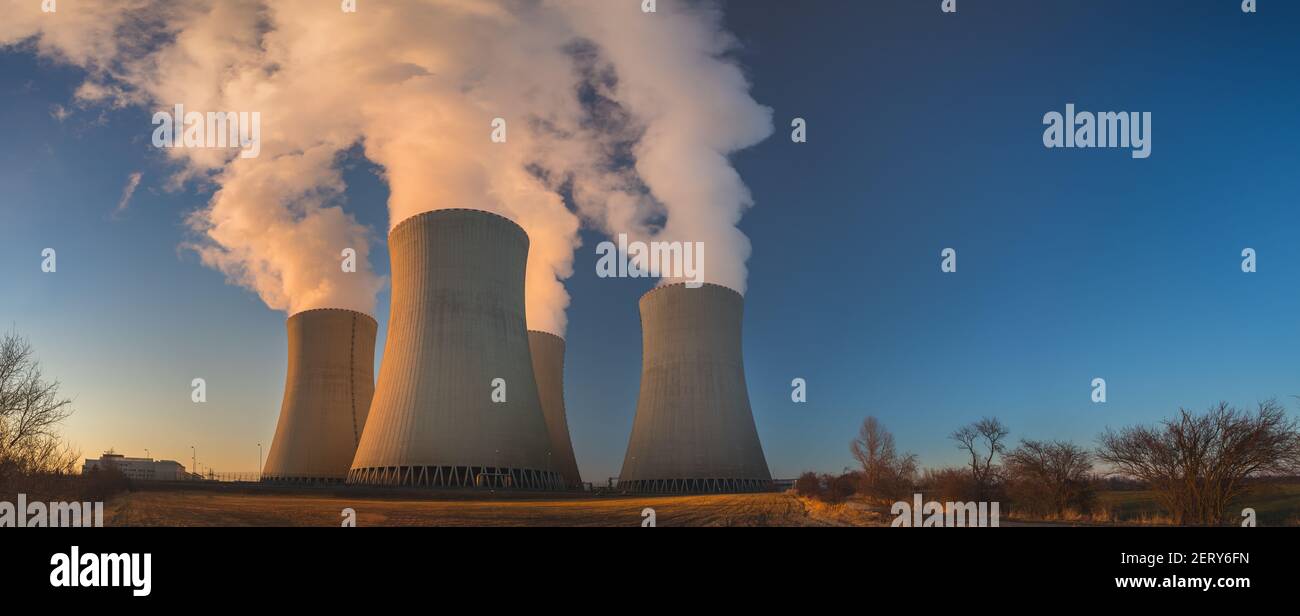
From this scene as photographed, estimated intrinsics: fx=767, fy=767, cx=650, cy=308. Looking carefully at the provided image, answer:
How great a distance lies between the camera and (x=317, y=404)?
33.4 meters

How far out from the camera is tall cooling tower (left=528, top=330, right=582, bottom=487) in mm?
35938

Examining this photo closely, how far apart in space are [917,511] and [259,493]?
2060 cm

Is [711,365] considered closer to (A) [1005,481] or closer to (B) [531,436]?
(B) [531,436]

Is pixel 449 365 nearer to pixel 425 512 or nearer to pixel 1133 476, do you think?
pixel 425 512

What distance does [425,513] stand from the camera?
17109 millimetres

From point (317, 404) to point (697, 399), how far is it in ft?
54.9

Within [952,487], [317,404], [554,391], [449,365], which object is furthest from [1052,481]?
[317,404]

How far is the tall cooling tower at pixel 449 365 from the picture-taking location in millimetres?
24141

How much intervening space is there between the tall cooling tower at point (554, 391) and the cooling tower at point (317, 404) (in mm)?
8350

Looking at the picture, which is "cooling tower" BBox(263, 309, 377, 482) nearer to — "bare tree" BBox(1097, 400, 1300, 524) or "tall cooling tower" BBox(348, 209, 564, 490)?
"tall cooling tower" BBox(348, 209, 564, 490)

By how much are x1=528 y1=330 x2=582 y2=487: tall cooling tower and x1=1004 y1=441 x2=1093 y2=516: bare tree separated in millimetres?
21190

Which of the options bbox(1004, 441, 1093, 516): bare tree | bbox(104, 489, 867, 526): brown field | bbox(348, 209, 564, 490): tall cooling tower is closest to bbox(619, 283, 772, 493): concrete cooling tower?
bbox(348, 209, 564, 490): tall cooling tower

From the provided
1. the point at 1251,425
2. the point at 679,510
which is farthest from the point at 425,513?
the point at 1251,425

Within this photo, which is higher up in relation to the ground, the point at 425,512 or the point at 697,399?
the point at 697,399
